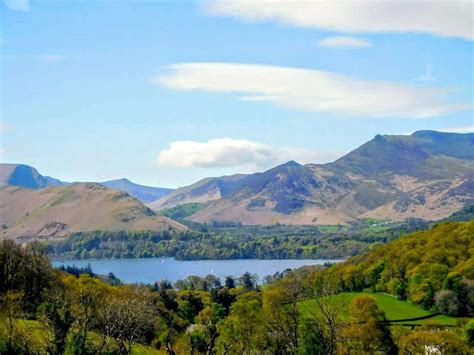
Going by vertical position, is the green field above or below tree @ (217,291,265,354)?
below

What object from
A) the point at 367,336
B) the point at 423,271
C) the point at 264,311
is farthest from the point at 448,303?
the point at 264,311

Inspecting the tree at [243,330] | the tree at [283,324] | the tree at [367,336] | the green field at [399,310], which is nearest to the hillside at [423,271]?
the green field at [399,310]

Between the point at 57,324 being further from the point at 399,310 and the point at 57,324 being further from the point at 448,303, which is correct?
the point at 448,303

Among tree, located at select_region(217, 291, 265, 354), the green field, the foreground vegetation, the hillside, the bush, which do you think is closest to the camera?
the foreground vegetation

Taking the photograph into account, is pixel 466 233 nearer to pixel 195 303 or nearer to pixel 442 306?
pixel 442 306

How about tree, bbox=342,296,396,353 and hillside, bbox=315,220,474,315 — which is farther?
hillside, bbox=315,220,474,315

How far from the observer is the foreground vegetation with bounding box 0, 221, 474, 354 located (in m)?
39.2

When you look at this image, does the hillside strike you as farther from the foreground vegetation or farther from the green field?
the green field

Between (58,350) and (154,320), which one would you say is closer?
(58,350)

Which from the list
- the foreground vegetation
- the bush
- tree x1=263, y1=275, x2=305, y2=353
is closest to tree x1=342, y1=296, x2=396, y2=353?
the foreground vegetation

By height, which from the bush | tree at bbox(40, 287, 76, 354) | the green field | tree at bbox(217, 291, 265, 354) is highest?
tree at bbox(40, 287, 76, 354)

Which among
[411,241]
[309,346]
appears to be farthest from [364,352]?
[411,241]

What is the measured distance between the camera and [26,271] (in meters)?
56.4

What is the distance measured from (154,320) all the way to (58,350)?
2640 cm
